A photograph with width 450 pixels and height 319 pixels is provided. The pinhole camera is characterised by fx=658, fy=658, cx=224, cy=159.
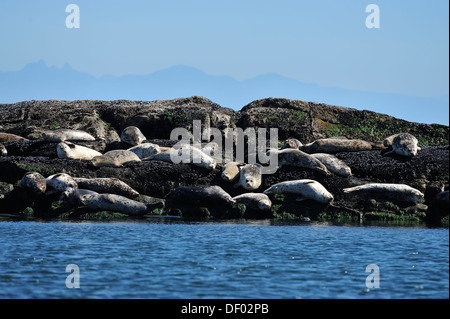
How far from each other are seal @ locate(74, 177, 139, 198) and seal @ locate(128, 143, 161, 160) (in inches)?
139

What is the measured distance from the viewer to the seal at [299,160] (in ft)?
75.5

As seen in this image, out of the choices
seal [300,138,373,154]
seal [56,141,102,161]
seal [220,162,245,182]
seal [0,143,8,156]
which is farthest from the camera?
seal [300,138,373,154]

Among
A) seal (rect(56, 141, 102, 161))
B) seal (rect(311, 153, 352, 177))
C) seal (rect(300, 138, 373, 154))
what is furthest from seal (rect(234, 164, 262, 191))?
seal (rect(56, 141, 102, 161))

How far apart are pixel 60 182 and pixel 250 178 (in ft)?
20.6

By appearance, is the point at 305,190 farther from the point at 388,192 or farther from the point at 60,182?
the point at 60,182

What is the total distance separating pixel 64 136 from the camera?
27500mm

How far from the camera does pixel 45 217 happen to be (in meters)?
20.8

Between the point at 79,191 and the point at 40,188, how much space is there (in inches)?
57.0

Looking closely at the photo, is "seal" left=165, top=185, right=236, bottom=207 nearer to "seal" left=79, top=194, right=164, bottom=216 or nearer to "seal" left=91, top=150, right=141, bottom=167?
"seal" left=79, top=194, right=164, bottom=216

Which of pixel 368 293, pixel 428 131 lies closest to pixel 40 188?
pixel 368 293

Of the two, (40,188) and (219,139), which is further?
(219,139)

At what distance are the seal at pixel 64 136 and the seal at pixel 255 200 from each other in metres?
9.21

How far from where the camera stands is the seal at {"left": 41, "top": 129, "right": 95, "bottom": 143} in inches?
1057
